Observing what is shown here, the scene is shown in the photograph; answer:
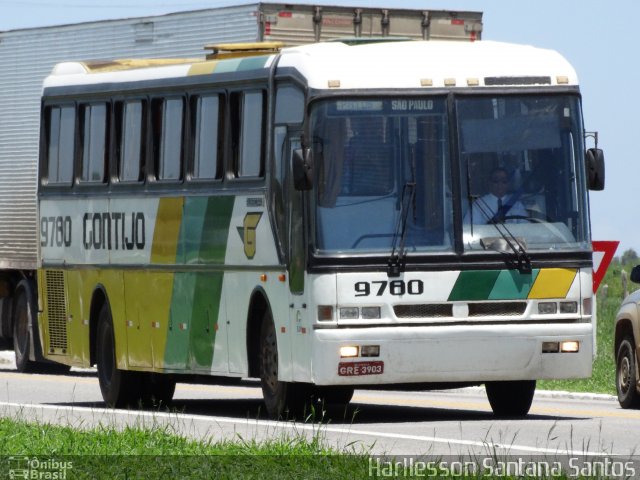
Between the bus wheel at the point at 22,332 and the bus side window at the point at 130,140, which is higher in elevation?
the bus side window at the point at 130,140

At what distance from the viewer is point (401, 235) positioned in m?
17.4

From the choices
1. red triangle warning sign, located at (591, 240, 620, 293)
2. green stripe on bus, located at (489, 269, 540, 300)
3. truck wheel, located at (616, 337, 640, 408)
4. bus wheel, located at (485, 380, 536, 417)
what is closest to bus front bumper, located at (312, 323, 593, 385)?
green stripe on bus, located at (489, 269, 540, 300)

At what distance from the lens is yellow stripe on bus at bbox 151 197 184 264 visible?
2023cm

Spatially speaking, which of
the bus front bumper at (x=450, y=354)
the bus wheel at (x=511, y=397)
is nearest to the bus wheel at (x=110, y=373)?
the bus wheel at (x=511, y=397)

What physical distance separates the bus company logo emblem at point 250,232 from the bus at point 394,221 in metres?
0.02

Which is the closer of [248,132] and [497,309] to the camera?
[497,309]

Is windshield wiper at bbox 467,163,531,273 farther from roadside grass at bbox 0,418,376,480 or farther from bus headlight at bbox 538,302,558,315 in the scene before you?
roadside grass at bbox 0,418,376,480

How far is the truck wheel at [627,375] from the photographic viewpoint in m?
20.6

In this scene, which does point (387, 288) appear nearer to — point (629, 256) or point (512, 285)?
point (512, 285)

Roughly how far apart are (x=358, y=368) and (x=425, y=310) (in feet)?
2.63

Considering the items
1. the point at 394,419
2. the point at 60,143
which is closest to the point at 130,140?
the point at 60,143

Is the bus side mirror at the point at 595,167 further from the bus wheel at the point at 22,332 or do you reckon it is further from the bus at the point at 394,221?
the bus wheel at the point at 22,332

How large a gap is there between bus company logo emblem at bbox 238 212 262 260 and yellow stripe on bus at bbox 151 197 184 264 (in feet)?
4.61

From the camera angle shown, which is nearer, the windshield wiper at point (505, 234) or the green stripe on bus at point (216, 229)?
the windshield wiper at point (505, 234)
